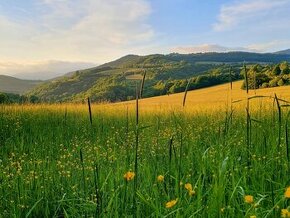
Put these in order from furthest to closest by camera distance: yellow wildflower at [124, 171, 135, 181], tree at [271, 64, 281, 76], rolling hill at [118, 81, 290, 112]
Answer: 1. tree at [271, 64, 281, 76]
2. rolling hill at [118, 81, 290, 112]
3. yellow wildflower at [124, 171, 135, 181]

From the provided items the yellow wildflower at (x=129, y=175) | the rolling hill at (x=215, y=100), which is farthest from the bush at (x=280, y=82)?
the yellow wildflower at (x=129, y=175)

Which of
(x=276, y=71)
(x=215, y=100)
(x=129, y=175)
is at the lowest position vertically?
(x=215, y=100)

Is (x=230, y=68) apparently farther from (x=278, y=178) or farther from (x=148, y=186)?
(x=148, y=186)

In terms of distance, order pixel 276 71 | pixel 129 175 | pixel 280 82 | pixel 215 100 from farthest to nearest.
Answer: pixel 276 71
pixel 280 82
pixel 215 100
pixel 129 175

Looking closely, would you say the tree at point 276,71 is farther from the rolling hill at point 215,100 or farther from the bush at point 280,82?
the rolling hill at point 215,100

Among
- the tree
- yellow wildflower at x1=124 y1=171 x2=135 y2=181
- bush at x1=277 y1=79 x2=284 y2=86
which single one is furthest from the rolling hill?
the tree

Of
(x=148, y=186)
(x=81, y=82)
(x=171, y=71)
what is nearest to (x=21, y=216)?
(x=148, y=186)

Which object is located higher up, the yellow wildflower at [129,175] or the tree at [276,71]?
the tree at [276,71]

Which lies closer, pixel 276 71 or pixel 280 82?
pixel 280 82

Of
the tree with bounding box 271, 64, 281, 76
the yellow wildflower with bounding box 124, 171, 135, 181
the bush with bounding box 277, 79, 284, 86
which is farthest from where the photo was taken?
the tree with bounding box 271, 64, 281, 76

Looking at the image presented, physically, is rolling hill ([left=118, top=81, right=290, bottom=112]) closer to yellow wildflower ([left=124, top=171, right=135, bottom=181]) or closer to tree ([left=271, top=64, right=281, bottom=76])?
yellow wildflower ([left=124, top=171, right=135, bottom=181])

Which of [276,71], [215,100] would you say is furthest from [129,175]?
[276,71]

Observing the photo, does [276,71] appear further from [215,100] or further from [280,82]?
[215,100]

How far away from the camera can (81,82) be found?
14838 cm
